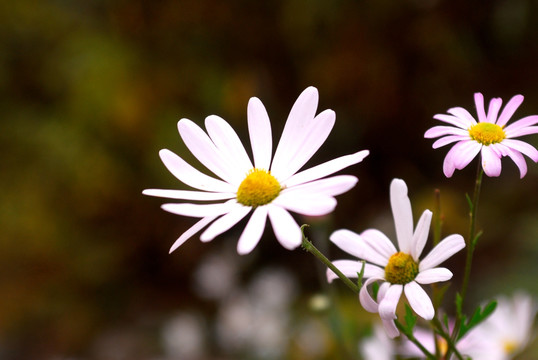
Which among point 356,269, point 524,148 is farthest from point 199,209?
point 524,148

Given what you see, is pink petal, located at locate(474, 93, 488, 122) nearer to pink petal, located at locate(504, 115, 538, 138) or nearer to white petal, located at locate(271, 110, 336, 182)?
pink petal, located at locate(504, 115, 538, 138)

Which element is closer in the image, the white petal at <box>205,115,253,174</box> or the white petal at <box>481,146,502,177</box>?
the white petal at <box>481,146,502,177</box>

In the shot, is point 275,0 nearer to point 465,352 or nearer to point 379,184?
point 379,184

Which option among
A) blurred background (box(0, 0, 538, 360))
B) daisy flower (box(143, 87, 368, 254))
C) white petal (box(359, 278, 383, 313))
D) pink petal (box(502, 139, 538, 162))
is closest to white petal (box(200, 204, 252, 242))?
daisy flower (box(143, 87, 368, 254))

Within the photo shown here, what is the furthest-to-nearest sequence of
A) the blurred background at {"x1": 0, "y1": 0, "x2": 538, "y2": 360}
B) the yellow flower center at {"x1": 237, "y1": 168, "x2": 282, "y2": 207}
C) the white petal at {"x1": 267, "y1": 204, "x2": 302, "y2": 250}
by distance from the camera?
the blurred background at {"x1": 0, "y1": 0, "x2": 538, "y2": 360}
the yellow flower center at {"x1": 237, "y1": 168, "x2": 282, "y2": 207}
the white petal at {"x1": 267, "y1": 204, "x2": 302, "y2": 250}

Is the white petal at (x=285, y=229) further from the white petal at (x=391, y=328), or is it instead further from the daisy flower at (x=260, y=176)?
the white petal at (x=391, y=328)

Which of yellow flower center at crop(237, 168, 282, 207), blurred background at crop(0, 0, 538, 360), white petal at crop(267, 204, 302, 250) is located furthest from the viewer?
blurred background at crop(0, 0, 538, 360)
